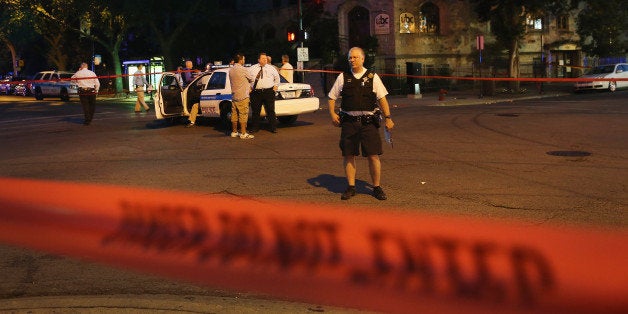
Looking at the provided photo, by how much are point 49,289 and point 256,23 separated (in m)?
46.1

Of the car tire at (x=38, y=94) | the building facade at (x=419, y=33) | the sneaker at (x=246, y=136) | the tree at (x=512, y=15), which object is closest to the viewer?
the sneaker at (x=246, y=136)

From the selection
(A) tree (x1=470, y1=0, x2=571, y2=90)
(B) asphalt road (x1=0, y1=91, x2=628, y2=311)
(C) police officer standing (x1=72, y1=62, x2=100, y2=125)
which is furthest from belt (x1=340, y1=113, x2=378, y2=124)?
(A) tree (x1=470, y1=0, x2=571, y2=90)

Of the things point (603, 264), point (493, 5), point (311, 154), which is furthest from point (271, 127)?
point (493, 5)

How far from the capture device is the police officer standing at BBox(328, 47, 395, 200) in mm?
8172

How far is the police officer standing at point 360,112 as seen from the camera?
26.8 ft

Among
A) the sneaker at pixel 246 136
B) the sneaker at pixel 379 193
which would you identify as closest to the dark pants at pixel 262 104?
the sneaker at pixel 246 136

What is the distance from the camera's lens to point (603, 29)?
4347 cm

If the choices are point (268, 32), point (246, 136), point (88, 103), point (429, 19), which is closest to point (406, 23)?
point (429, 19)

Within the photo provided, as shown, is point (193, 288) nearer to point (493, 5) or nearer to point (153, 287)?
point (153, 287)

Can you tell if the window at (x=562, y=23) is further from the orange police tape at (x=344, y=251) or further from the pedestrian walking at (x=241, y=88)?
the orange police tape at (x=344, y=251)

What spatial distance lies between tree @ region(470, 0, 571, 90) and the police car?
20.2 metres

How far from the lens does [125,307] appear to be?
4762mm

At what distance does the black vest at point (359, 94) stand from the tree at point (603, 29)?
37834 mm

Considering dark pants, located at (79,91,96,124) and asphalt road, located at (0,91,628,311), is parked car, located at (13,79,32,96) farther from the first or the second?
asphalt road, located at (0,91,628,311)
